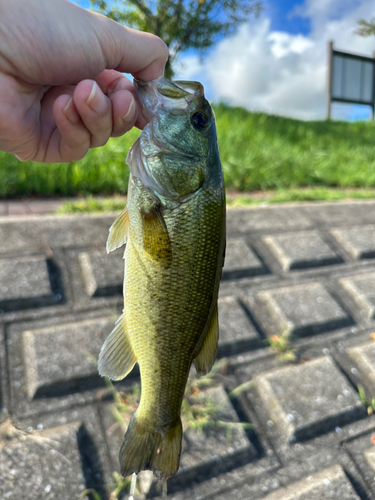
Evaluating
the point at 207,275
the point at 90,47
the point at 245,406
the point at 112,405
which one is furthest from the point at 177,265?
the point at 245,406

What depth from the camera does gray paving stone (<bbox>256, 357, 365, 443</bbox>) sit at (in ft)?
8.16

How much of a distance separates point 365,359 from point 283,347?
685 millimetres

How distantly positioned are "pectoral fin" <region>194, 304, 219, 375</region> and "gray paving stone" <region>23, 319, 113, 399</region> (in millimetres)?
1312

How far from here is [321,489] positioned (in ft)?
7.12

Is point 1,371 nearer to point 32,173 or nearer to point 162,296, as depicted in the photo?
point 162,296

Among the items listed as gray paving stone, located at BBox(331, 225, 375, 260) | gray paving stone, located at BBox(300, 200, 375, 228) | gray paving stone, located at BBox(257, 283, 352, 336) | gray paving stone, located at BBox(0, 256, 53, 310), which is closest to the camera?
gray paving stone, located at BBox(0, 256, 53, 310)

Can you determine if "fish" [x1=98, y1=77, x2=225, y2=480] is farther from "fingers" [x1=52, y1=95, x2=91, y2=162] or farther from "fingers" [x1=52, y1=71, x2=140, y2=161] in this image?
"fingers" [x1=52, y1=95, x2=91, y2=162]

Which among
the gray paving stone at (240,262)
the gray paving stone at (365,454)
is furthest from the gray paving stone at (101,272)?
the gray paving stone at (365,454)

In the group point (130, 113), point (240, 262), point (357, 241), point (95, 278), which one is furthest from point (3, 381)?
point (357, 241)

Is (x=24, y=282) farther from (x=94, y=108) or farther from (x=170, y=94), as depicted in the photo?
(x=170, y=94)

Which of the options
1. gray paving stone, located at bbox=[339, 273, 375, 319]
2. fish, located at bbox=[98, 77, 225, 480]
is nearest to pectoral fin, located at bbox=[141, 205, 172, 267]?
fish, located at bbox=[98, 77, 225, 480]

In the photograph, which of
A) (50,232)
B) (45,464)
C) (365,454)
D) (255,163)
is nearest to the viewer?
(45,464)

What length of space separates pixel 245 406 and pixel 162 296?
5.31 feet

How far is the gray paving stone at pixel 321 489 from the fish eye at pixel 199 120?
2.04 metres
